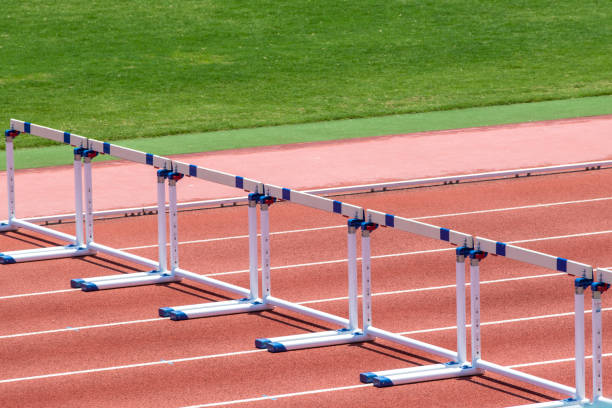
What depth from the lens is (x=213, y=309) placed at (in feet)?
37.6

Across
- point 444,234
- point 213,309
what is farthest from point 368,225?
point 213,309

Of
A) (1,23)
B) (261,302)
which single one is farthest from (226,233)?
(1,23)

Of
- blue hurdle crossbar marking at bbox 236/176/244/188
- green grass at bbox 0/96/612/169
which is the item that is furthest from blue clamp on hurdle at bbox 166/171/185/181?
green grass at bbox 0/96/612/169

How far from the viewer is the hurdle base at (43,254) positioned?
13.2 metres

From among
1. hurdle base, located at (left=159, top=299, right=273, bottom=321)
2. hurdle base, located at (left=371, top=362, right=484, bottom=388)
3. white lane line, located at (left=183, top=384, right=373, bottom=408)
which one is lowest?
white lane line, located at (left=183, top=384, right=373, bottom=408)

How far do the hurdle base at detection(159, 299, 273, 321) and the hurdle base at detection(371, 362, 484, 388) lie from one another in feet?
6.92

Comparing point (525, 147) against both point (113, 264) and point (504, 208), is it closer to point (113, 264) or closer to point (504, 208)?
point (504, 208)

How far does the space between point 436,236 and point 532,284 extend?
2714 millimetres

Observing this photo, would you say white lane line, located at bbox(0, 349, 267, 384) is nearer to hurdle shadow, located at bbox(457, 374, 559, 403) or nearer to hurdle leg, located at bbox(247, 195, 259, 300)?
hurdle leg, located at bbox(247, 195, 259, 300)

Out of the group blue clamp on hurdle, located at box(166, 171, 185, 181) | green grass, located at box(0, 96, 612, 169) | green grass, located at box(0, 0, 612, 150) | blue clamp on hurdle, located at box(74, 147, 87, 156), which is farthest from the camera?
green grass, located at box(0, 0, 612, 150)

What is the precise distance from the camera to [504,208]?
1540 cm

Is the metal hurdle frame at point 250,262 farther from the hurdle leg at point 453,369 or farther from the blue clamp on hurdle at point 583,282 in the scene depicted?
the blue clamp on hurdle at point 583,282

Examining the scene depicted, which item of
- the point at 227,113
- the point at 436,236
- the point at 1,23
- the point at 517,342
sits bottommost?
the point at 517,342

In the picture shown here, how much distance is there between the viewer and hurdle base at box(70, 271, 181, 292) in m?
12.2
